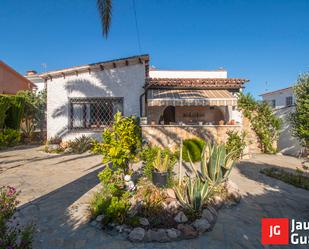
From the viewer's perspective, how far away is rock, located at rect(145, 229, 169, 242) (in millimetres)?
6168

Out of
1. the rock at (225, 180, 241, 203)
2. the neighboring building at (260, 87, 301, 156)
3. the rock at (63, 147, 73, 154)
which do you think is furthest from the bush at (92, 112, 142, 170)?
the neighboring building at (260, 87, 301, 156)

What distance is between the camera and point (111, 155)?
8.32 meters

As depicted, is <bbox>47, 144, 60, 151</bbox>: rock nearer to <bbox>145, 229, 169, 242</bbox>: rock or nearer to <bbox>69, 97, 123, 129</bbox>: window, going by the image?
<bbox>69, 97, 123, 129</bbox>: window

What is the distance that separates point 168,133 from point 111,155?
11.0 metres

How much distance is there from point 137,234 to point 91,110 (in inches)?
754

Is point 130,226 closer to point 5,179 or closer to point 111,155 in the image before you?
point 111,155

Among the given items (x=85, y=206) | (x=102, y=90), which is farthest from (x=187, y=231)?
(x=102, y=90)

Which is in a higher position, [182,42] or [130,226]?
[182,42]

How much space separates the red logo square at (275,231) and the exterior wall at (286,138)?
704 inches

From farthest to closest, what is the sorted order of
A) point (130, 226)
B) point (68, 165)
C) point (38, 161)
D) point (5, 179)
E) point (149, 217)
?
point (38, 161), point (68, 165), point (5, 179), point (149, 217), point (130, 226)

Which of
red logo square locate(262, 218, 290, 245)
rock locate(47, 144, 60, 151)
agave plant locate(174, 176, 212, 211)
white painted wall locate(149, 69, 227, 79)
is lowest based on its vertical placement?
red logo square locate(262, 218, 290, 245)

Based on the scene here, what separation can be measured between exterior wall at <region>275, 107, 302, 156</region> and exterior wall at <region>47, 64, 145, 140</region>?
16.3 m

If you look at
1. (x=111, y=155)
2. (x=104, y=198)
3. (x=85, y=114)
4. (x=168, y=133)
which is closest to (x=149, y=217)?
(x=104, y=198)

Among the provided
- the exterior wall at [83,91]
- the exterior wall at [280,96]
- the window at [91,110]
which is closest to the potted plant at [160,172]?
the exterior wall at [83,91]
